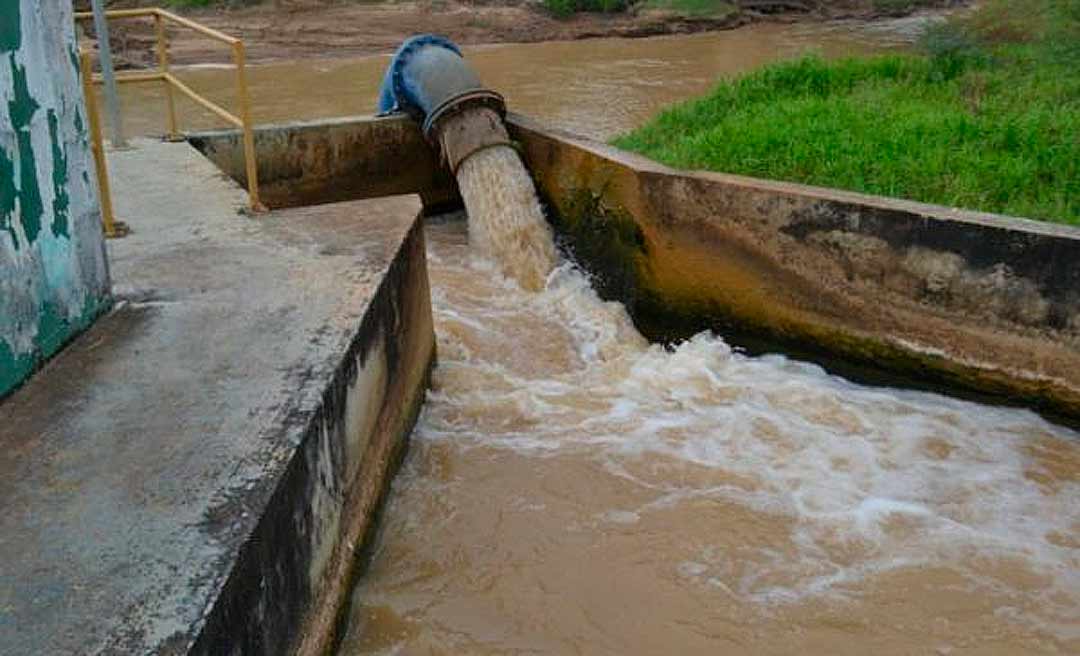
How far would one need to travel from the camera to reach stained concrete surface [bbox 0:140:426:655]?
8.08 feet

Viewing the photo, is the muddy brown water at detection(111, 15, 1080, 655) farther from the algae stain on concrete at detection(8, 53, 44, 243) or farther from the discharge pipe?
the algae stain on concrete at detection(8, 53, 44, 243)

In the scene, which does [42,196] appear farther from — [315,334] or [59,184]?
[315,334]

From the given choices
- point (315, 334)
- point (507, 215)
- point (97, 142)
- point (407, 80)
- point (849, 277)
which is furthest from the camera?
point (407, 80)

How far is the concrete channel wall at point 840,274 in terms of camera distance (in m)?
5.21

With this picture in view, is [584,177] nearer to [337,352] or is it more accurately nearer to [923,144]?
[923,144]

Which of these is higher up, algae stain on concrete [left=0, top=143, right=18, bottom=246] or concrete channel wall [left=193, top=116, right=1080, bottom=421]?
algae stain on concrete [left=0, top=143, right=18, bottom=246]

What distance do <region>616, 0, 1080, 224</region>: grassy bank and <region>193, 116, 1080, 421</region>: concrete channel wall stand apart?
0.57 meters

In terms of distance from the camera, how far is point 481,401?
5.53 meters

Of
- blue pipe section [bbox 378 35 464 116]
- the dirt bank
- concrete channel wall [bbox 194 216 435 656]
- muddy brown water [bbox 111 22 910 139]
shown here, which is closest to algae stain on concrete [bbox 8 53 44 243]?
concrete channel wall [bbox 194 216 435 656]

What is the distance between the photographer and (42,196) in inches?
142

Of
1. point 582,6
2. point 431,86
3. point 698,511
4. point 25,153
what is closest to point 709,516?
point 698,511

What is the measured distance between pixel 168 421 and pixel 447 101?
4978 mm

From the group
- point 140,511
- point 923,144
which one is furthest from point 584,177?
point 140,511

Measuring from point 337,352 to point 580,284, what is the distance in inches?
140
